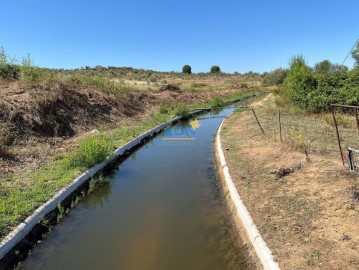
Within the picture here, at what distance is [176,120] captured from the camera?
72.4 feet

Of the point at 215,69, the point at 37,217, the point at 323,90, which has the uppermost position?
the point at 215,69

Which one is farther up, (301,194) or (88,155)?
(88,155)

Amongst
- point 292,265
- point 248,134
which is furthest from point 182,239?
point 248,134

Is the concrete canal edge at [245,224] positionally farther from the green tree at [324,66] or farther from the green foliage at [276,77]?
the green foliage at [276,77]

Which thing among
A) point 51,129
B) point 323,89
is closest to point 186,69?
point 323,89

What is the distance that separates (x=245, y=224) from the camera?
6.22m

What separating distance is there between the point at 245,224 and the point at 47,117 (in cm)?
1022

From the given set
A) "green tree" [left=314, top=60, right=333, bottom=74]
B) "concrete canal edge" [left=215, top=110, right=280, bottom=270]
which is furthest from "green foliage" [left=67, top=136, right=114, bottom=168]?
"green tree" [left=314, top=60, right=333, bottom=74]

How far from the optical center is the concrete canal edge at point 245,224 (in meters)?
Answer: 4.96

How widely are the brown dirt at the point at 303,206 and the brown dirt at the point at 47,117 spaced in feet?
19.5

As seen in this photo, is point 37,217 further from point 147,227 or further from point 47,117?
A: point 47,117

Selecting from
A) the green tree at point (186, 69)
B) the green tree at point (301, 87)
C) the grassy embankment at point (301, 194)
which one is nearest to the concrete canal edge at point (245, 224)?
the grassy embankment at point (301, 194)

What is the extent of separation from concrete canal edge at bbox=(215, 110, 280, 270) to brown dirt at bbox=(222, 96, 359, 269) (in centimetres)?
10

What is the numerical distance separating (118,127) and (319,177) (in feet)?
38.7
